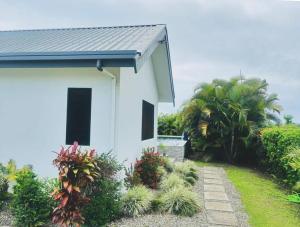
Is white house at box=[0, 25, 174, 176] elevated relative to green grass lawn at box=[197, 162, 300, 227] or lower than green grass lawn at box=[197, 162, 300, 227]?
elevated

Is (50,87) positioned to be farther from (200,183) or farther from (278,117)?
(278,117)

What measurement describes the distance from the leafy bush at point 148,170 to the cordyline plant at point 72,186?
3.66 meters

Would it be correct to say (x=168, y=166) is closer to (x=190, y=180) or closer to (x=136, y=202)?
(x=190, y=180)

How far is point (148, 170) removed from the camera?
9641mm

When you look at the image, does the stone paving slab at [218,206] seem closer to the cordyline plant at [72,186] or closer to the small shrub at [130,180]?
the small shrub at [130,180]

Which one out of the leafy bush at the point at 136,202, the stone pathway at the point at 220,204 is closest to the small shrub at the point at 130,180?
the leafy bush at the point at 136,202

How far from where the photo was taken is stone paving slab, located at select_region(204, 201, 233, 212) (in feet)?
24.9

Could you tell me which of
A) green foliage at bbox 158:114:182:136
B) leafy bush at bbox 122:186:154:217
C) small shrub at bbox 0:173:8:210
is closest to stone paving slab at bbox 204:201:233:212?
leafy bush at bbox 122:186:154:217

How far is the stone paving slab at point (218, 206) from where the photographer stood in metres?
7.58

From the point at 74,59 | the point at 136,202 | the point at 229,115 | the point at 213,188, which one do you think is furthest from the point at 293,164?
the point at 229,115

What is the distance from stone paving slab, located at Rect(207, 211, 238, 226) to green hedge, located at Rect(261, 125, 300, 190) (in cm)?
291

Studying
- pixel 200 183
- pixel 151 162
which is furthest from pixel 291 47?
pixel 151 162

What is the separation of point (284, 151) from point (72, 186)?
847cm

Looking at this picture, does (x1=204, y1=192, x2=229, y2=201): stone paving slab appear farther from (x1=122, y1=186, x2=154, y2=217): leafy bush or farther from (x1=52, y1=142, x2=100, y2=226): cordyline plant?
(x1=52, y1=142, x2=100, y2=226): cordyline plant
